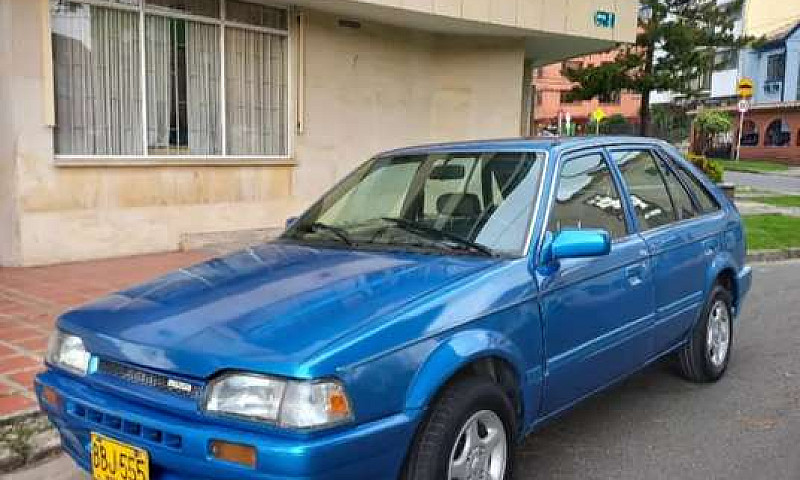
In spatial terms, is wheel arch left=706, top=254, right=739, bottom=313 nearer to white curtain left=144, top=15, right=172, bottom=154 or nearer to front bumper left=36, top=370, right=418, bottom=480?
front bumper left=36, top=370, right=418, bottom=480

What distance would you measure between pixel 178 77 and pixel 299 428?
7.85 metres

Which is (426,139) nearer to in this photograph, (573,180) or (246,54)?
(246,54)

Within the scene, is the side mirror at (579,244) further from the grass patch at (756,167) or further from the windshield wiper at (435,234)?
the grass patch at (756,167)

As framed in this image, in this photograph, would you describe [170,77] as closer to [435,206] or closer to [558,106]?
[435,206]

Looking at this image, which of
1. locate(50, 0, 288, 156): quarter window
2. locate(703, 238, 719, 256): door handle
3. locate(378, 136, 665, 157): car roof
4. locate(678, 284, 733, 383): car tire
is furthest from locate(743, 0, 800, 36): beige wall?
locate(378, 136, 665, 157): car roof

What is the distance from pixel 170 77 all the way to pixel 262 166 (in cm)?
176

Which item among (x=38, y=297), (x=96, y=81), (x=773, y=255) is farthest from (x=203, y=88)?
(x=773, y=255)

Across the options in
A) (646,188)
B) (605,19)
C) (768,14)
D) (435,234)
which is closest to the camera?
(435,234)

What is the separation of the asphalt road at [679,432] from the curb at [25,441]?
67 mm

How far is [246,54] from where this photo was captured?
1006cm

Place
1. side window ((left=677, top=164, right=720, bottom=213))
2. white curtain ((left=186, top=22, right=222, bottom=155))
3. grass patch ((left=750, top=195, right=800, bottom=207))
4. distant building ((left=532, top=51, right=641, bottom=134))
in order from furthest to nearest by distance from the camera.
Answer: distant building ((left=532, top=51, right=641, bottom=134)) → grass patch ((left=750, top=195, right=800, bottom=207)) → white curtain ((left=186, top=22, right=222, bottom=155)) → side window ((left=677, top=164, right=720, bottom=213))

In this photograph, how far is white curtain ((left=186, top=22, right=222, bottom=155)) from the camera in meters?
9.46

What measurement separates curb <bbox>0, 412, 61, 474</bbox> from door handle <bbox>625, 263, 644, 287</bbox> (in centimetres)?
305

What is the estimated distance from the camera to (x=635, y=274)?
3.96 metres
